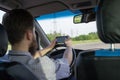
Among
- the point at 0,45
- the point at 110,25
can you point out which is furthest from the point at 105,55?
the point at 0,45

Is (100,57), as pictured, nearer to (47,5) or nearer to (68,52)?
(68,52)

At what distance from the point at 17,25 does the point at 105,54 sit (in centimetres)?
79

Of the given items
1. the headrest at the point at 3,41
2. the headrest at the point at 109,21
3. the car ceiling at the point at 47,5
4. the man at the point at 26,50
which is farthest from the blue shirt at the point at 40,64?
the car ceiling at the point at 47,5

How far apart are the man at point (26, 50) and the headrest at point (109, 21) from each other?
2.00 feet

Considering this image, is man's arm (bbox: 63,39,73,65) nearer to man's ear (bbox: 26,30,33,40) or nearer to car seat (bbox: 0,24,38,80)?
man's ear (bbox: 26,30,33,40)

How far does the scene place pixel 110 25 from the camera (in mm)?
2912

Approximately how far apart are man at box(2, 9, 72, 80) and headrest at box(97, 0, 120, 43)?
2.00ft

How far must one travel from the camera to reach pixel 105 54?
3.19m

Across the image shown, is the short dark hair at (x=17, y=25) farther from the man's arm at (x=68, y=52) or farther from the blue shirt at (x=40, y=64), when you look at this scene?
the man's arm at (x=68, y=52)

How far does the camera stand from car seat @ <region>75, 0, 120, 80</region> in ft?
9.52

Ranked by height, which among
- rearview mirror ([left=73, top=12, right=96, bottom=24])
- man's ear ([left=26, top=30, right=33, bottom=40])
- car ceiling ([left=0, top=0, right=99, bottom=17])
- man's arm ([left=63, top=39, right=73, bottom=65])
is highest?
car ceiling ([left=0, top=0, right=99, bottom=17])

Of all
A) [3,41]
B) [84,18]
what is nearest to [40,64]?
[3,41]

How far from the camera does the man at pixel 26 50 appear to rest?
11.0 feet

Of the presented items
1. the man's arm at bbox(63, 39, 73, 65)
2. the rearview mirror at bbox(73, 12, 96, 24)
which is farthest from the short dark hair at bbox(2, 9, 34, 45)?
the rearview mirror at bbox(73, 12, 96, 24)
